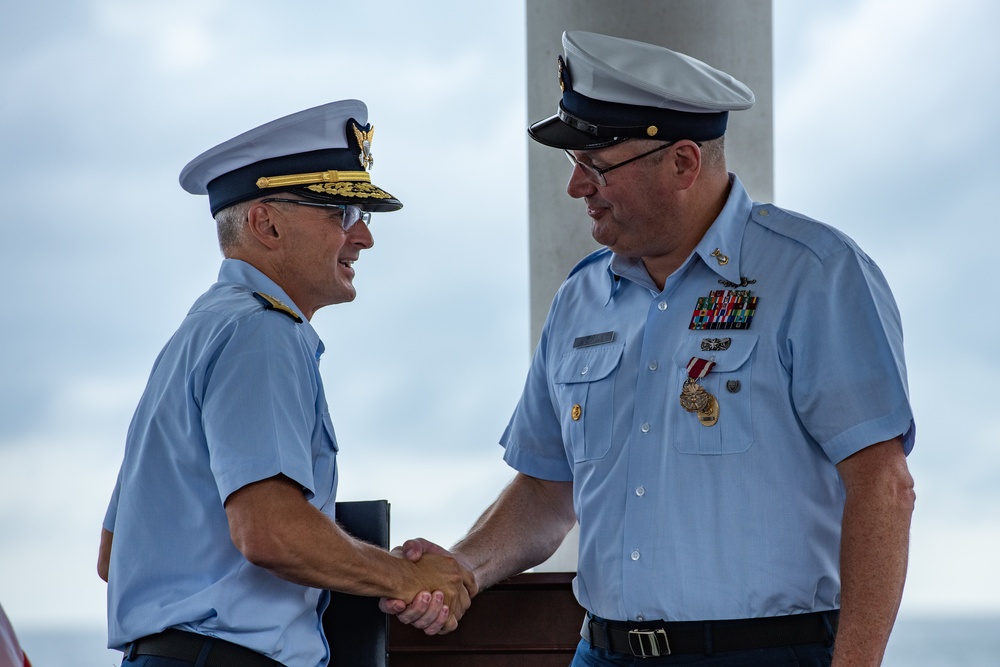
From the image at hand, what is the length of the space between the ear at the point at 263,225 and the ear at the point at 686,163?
74cm

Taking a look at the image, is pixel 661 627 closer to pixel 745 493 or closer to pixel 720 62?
pixel 745 493

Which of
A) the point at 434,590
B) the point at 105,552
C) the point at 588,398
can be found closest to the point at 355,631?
the point at 434,590

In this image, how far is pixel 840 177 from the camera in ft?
25.3

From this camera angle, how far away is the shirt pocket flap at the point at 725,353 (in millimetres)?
1813

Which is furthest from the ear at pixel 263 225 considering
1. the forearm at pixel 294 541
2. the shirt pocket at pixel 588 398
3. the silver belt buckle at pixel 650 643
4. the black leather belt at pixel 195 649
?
the silver belt buckle at pixel 650 643

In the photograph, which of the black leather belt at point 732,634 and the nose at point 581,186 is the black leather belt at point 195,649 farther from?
the nose at point 581,186

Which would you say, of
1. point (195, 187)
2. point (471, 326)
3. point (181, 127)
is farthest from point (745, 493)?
point (181, 127)

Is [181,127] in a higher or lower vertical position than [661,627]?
higher

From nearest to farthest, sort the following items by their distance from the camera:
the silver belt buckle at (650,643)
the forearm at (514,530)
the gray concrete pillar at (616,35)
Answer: the silver belt buckle at (650,643) → the forearm at (514,530) → the gray concrete pillar at (616,35)

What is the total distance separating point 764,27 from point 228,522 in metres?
2.31

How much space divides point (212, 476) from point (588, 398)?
2.28 feet

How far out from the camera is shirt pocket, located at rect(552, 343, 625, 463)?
1.97 metres

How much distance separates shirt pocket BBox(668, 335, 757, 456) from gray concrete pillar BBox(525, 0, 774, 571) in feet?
4.65

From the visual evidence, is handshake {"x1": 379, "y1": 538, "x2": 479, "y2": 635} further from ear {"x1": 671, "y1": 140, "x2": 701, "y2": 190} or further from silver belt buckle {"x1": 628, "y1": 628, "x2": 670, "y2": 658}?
ear {"x1": 671, "y1": 140, "x2": 701, "y2": 190}
